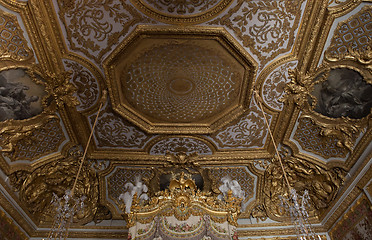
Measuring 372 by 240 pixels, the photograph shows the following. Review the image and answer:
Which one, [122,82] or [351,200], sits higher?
[122,82]

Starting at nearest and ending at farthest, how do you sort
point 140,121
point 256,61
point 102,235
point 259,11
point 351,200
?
point 259,11 < point 256,61 < point 351,200 < point 140,121 < point 102,235

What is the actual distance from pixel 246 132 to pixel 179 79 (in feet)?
8.73

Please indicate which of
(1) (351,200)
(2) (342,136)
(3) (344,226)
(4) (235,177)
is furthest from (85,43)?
(3) (344,226)

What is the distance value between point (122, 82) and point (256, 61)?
347cm

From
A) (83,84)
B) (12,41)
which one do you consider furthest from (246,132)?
(12,41)

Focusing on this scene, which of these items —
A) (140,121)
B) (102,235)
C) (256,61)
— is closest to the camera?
(256,61)

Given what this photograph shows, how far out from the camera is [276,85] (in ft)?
22.7

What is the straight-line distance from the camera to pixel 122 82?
6832 millimetres

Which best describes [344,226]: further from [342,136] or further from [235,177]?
[235,177]

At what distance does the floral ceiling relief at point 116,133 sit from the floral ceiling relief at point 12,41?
2.29 metres

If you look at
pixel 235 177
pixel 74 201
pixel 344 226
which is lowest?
pixel 74 201

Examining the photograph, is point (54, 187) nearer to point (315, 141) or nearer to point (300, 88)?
point (300, 88)

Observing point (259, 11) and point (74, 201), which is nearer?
point (259, 11)

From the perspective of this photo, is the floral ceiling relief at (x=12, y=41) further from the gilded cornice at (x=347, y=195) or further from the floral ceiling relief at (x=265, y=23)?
the gilded cornice at (x=347, y=195)
